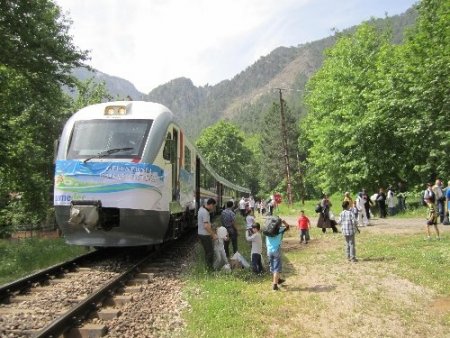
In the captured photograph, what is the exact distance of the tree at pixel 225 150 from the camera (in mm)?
73750

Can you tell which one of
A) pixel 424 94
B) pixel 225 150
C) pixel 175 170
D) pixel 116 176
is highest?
pixel 225 150

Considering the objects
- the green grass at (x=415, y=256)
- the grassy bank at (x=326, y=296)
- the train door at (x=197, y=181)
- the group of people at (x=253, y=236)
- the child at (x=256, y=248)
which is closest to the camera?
the grassy bank at (x=326, y=296)

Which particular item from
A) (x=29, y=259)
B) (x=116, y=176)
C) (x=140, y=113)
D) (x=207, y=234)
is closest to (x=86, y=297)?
(x=116, y=176)

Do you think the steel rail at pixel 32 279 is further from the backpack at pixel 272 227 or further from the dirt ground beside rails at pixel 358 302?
the dirt ground beside rails at pixel 358 302

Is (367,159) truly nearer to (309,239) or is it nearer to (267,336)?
(309,239)

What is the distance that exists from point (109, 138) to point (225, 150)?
63.8 meters

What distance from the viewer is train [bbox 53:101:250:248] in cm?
1026

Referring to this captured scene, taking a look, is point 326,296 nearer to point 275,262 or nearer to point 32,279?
point 275,262

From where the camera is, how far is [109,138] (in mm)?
10891

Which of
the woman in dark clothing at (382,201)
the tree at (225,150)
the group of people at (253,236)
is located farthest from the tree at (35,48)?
the tree at (225,150)

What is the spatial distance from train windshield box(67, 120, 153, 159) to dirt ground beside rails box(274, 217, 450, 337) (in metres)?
4.41

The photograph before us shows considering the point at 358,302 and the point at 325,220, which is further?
the point at 325,220

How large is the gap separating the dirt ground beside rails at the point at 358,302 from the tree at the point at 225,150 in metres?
61.7

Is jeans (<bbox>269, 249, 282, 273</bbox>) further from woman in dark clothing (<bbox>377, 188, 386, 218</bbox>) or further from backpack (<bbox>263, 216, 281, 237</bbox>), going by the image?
woman in dark clothing (<bbox>377, 188, 386, 218</bbox>)
